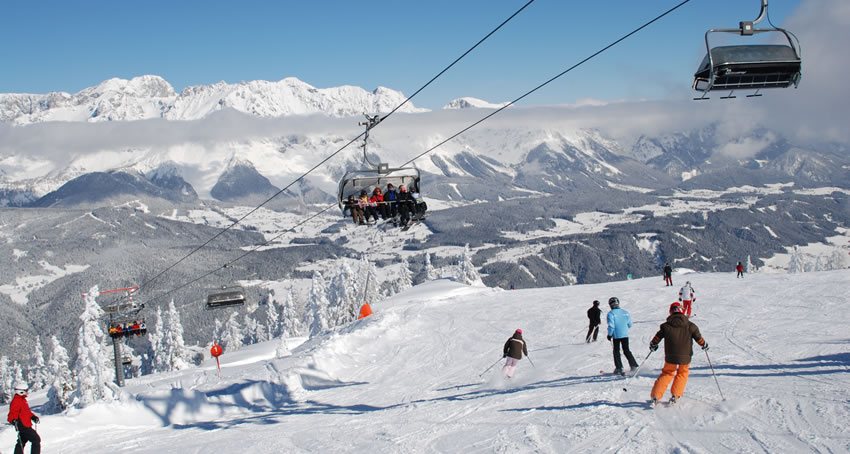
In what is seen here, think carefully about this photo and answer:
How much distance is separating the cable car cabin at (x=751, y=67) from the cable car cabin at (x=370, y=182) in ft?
32.1

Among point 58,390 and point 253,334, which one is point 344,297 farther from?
point 253,334

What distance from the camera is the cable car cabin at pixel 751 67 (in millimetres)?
8766

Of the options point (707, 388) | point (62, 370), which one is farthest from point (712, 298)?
point (62, 370)

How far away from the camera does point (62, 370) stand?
48469 millimetres

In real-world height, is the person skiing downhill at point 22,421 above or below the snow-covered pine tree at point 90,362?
above

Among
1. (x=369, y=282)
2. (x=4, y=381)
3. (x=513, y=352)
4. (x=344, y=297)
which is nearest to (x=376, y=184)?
(x=513, y=352)

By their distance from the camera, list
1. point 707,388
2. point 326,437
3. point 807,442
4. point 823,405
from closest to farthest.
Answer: point 807,442, point 823,405, point 707,388, point 326,437

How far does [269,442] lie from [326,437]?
122 centimetres

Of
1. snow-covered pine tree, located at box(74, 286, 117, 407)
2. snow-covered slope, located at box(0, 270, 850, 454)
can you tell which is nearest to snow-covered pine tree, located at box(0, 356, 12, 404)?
snow-covered pine tree, located at box(74, 286, 117, 407)

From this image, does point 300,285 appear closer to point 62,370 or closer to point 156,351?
point 156,351

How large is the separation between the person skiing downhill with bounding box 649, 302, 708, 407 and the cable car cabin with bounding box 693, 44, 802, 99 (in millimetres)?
3565

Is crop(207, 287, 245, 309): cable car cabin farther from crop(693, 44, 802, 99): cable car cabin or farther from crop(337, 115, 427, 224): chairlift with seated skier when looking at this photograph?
crop(693, 44, 802, 99): cable car cabin

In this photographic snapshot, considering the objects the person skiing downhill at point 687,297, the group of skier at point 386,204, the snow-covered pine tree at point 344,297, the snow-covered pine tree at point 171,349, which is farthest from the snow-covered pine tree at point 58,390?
the person skiing downhill at point 687,297

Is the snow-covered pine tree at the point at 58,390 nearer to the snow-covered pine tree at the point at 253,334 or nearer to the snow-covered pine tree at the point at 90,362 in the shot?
the snow-covered pine tree at the point at 90,362
